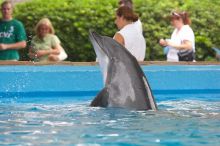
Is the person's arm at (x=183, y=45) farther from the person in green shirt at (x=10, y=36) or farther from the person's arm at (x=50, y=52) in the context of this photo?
the person in green shirt at (x=10, y=36)

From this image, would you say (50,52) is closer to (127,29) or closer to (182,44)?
(182,44)

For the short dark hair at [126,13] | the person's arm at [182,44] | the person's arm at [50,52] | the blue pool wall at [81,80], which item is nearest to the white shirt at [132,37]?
the short dark hair at [126,13]

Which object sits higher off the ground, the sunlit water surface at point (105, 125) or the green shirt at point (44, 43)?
the green shirt at point (44, 43)

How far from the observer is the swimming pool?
6250 mm

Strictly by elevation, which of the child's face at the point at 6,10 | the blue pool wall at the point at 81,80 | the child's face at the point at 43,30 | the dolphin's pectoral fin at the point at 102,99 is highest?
the child's face at the point at 6,10

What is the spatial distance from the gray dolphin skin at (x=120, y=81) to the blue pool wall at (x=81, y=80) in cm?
255

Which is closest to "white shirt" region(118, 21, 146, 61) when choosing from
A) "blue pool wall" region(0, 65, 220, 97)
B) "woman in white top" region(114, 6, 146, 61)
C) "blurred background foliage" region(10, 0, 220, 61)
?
"woman in white top" region(114, 6, 146, 61)

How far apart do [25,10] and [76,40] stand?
3.76ft

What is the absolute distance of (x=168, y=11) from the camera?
15000mm

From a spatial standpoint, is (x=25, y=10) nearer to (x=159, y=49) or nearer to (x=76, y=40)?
(x=76, y=40)

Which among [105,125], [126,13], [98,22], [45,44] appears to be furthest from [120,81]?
[98,22]

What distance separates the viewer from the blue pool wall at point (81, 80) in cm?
1032

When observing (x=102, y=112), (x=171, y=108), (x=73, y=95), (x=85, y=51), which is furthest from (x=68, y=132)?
(x=85, y=51)

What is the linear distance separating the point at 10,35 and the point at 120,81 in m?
4.65
